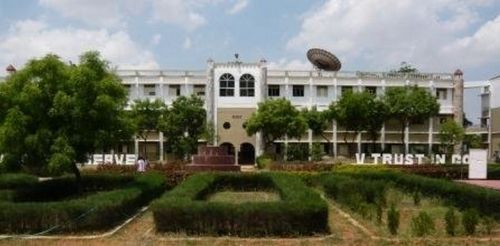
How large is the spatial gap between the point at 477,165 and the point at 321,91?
28.0 m

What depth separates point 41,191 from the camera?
71.2ft

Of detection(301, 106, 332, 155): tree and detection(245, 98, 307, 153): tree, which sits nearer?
detection(245, 98, 307, 153): tree

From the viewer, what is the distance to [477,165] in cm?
3791

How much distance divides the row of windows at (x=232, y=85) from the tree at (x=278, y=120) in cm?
641

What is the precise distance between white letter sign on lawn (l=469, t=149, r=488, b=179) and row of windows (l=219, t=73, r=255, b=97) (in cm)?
2667

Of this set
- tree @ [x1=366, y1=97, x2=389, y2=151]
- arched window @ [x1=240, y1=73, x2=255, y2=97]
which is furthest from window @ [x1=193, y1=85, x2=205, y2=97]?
tree @ [x1=366, y1=97, x2=389, y2=151]

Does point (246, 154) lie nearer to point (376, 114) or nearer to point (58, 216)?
point (376, 114)

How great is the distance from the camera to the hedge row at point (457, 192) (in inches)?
707

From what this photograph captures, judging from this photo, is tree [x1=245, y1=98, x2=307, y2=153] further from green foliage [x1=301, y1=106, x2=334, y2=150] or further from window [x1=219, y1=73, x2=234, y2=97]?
window [x1=219, y1=73, x2=234, y2=97]

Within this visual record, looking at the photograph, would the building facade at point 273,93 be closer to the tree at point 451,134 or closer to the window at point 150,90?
the window at point 150,90

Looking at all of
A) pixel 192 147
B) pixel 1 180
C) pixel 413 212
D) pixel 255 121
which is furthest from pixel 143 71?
pixel 413 212

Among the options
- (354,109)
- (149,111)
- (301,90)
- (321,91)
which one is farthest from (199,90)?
(354,109)

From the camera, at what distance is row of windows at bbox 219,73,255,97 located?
61062mm

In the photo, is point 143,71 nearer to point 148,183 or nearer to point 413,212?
point 148,183
